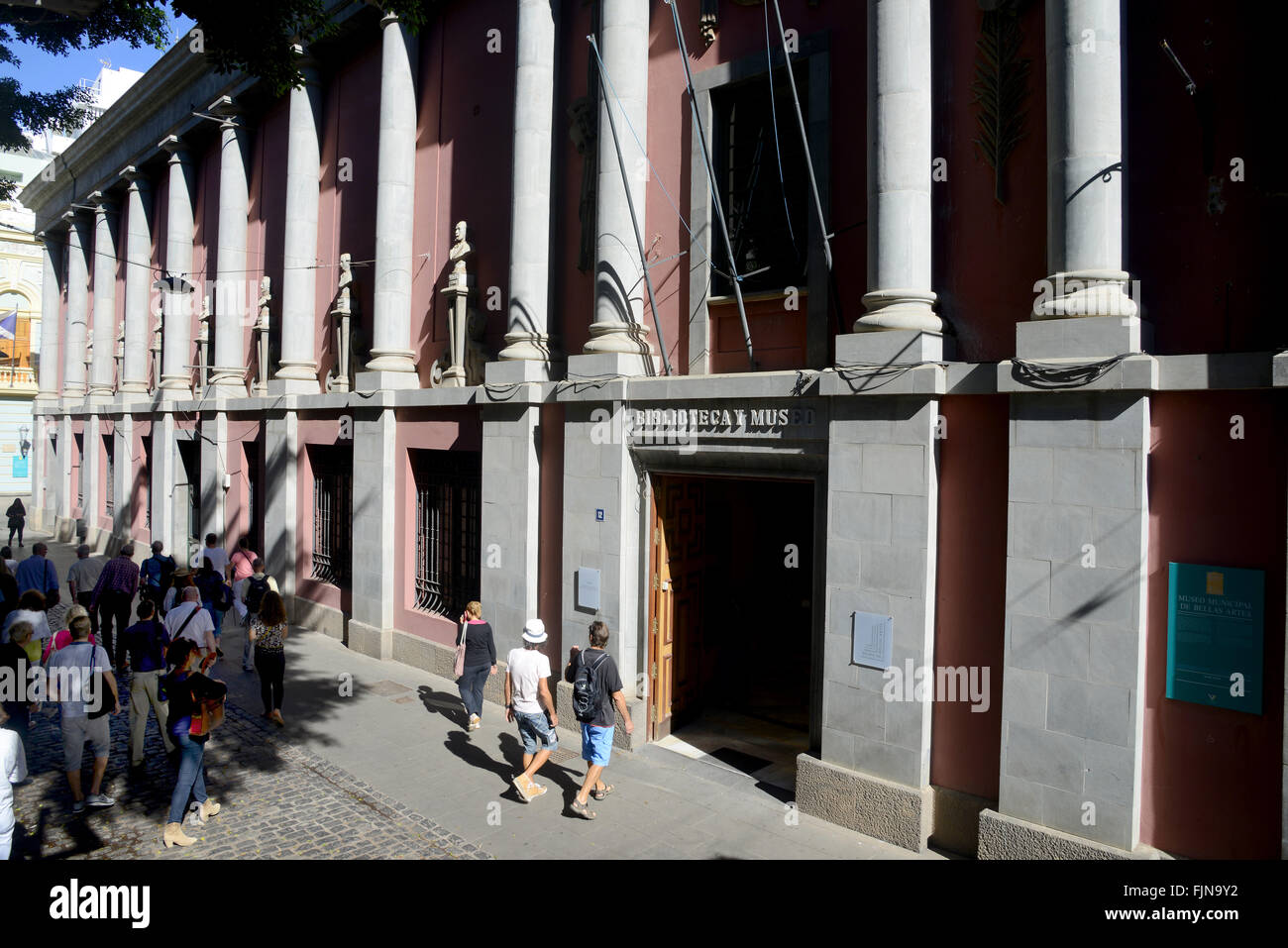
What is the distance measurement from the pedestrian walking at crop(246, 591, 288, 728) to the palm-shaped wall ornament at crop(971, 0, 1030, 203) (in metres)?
9.47

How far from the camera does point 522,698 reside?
28.2ft

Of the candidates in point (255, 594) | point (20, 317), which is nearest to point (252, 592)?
point (255, 594)

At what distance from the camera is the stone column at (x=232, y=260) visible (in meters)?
20.3

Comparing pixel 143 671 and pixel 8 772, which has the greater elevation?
pixel 8 772

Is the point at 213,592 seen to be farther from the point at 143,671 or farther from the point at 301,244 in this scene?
the point at 301,244

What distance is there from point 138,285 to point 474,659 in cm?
2272

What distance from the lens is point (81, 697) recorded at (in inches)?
320

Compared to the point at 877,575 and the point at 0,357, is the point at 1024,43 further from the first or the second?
the point at 0,357

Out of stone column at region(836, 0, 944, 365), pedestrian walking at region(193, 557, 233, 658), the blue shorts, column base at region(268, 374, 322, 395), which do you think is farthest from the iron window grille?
column base at region(268, 374, 322, 395)

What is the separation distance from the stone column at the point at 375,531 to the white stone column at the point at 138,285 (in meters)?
15.7

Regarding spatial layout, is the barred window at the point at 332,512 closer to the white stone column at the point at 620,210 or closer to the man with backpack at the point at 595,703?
the white stone column at the point at 620,210

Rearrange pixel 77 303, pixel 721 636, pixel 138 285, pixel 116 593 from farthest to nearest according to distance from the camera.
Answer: pixel 77 303
pixel 138 285
pixel 116 593
pixel 721 636

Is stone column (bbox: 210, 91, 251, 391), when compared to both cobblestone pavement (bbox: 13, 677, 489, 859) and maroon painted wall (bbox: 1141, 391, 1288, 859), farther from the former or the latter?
maroon painted wall (bbox: 1141, 391, 1288, 859)

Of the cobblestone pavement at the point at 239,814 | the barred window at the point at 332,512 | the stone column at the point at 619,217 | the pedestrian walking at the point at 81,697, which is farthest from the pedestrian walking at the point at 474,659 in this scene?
the barred window at the point at 332,512
